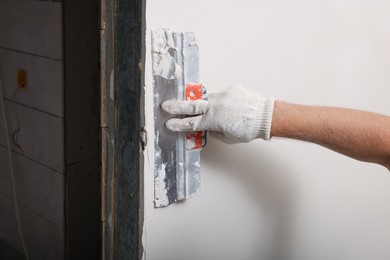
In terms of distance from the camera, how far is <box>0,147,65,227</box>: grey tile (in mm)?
2051

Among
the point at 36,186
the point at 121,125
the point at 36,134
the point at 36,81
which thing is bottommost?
the point at 36,186

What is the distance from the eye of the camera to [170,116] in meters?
1.07

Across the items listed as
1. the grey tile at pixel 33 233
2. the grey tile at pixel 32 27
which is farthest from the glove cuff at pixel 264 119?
the grey tile at pixel 33 233

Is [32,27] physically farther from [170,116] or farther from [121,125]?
[121,125]

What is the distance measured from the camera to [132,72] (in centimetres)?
73

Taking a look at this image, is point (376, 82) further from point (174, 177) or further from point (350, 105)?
point (174, 177)

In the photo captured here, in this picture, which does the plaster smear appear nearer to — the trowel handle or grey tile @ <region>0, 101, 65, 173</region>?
the trowel handle

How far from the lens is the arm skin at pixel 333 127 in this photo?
111 cm

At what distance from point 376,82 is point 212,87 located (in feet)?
2.14

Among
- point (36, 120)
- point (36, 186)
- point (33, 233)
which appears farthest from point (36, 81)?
point (33, 233)

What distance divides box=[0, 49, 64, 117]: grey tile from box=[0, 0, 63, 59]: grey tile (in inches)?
1.6

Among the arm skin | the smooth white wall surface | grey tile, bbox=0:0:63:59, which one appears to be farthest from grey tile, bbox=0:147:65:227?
the arm skin

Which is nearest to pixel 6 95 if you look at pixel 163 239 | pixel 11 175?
pixel 11 175

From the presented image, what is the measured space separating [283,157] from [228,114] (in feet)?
1.24
